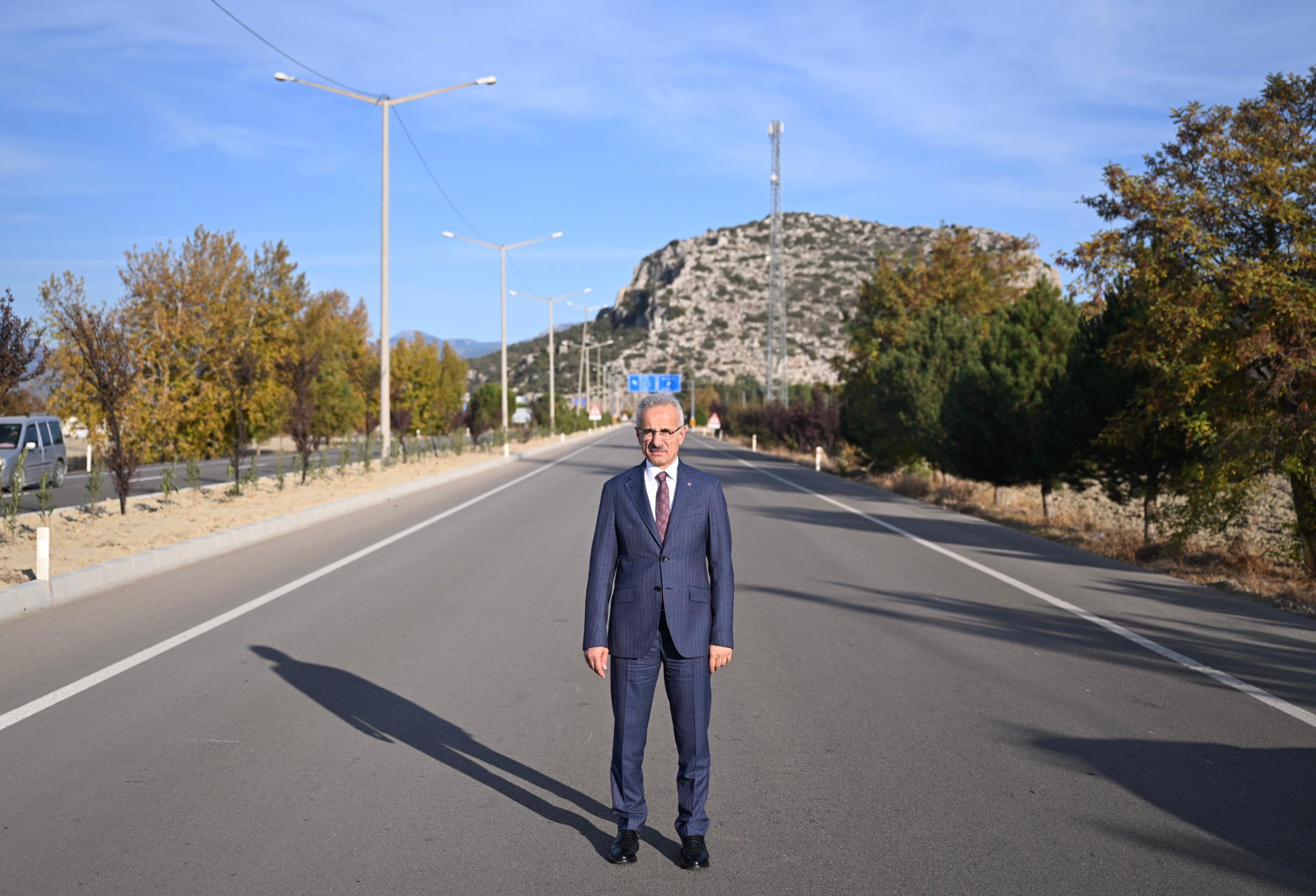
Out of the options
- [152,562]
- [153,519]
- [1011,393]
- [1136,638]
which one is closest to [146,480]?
[153,519]

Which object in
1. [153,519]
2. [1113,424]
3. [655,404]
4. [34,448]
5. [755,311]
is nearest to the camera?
[655,404]

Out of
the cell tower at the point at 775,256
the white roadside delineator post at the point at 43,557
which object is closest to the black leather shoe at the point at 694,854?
the white roadside delineator post at the point at 43,557

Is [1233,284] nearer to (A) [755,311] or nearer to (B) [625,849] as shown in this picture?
(B) [625,849]

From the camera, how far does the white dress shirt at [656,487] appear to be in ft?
14.7

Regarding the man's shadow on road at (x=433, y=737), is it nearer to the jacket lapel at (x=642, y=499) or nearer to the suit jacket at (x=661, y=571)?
the suit jacket at (x=661, y=571)

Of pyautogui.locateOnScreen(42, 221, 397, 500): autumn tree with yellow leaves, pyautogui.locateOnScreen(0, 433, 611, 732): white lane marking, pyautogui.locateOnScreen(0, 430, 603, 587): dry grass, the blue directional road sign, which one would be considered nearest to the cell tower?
the blue directional road sign

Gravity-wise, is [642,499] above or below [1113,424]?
below

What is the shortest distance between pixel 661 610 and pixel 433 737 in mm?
2273

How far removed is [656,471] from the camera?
4.53m

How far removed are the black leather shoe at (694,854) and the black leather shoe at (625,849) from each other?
190mm

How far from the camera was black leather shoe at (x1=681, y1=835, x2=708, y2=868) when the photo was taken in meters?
4.35

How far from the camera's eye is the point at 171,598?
35.7 ft

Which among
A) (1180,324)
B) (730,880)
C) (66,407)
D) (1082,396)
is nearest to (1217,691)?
(730,880)

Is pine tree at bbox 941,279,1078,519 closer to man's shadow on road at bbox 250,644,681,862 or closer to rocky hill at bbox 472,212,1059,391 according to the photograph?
man's shadow on road at bbox 250,644,681,862
